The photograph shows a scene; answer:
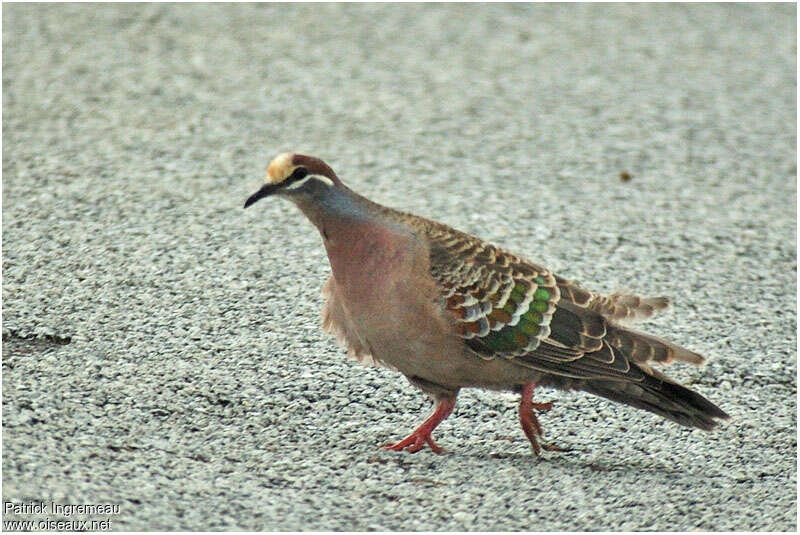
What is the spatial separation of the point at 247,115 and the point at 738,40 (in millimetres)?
4352

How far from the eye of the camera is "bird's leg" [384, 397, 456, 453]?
14.7 ft

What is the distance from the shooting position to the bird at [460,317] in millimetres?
4301

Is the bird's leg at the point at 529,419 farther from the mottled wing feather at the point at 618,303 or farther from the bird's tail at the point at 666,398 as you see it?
the mottled wing feather at the point at 618,303

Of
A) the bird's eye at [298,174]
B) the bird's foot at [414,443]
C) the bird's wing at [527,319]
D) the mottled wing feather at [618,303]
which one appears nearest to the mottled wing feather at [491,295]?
the bird's wing at [527,319]

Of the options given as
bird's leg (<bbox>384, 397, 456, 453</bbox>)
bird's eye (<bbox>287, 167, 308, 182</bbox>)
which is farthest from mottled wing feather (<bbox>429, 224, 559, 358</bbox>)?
bird's eye (<bbox>287, 167, 308, 182</bbox>)

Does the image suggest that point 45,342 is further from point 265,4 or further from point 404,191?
point 265,4

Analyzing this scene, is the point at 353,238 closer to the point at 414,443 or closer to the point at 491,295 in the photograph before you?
the point at 491,295

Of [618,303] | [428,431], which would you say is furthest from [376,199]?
[428,431]

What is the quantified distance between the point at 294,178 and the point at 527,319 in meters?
1.02

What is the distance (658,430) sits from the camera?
4.97 meters

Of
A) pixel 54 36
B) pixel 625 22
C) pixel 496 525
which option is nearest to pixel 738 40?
pixel 625 22

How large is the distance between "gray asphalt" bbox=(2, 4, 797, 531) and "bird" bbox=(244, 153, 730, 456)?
0.94 ft

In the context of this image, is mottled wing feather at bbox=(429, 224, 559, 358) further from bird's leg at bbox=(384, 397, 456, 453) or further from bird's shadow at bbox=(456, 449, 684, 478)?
bird's shadow at bbox=(456, 449, 684, 478)

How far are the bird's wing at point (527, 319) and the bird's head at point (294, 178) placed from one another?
487mm
